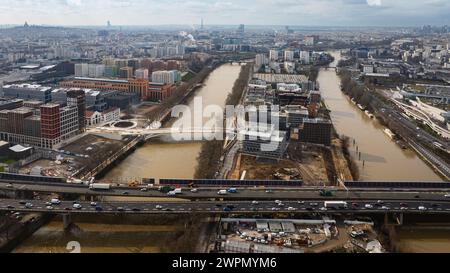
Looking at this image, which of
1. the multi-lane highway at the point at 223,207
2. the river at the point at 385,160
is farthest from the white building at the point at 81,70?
the multi-lane highway at the point at 223,207

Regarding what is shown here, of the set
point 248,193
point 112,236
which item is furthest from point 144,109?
point 112,236

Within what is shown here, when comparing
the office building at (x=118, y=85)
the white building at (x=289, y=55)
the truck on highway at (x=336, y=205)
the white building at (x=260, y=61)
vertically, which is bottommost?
the truck on highway at (x=336, y=205)

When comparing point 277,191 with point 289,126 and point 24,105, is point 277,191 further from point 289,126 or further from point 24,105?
point 24,105

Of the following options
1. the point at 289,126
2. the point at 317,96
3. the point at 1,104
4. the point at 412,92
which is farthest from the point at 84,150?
the point at 412,92

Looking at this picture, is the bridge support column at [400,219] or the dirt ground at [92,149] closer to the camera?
the bridge support column at [400,219]

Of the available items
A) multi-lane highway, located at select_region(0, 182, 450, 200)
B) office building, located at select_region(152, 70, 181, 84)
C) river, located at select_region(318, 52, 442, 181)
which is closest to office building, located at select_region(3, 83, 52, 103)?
office building, located at select_region(152, 70, 181, 84)

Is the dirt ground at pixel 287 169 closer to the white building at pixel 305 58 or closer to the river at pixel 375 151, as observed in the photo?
the river at pixel 375 151
